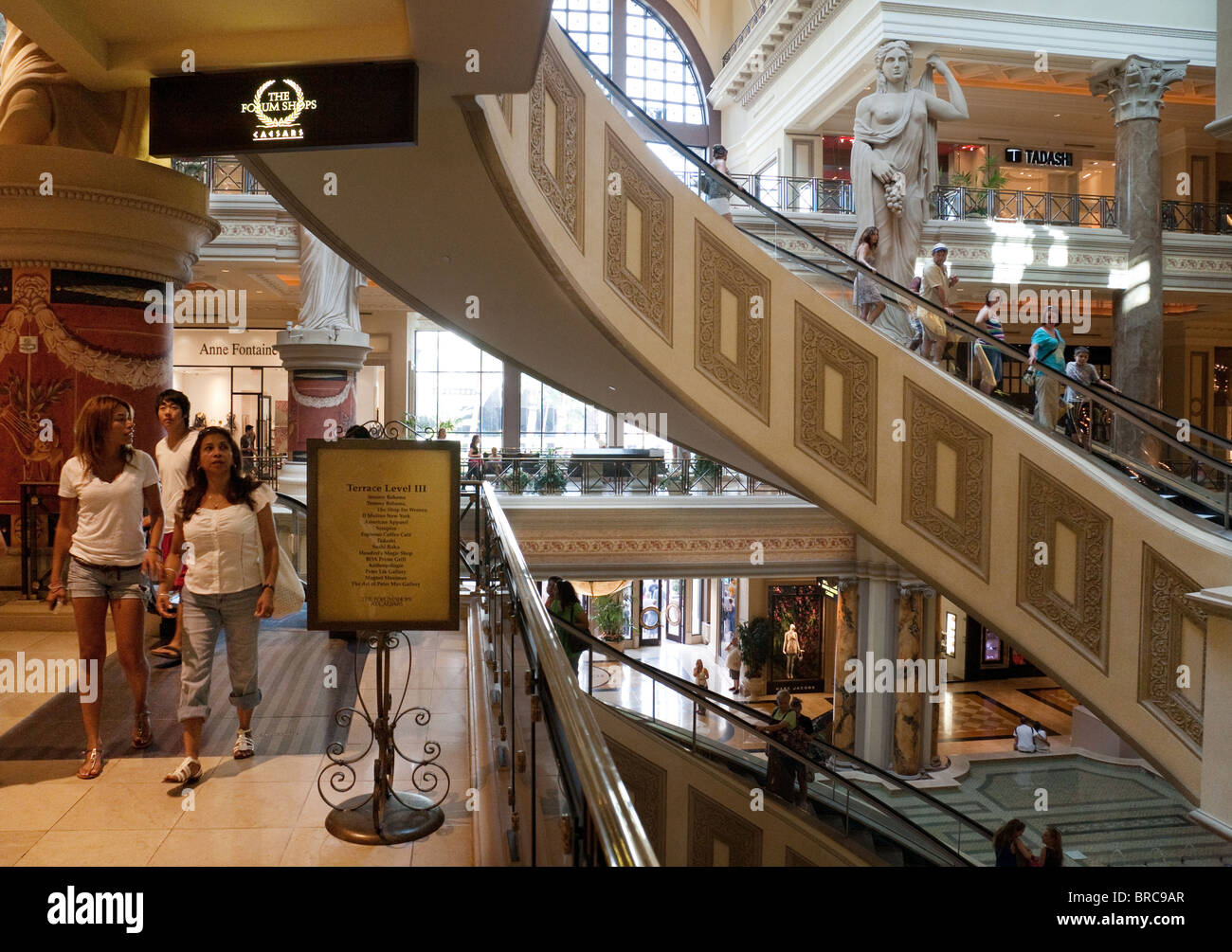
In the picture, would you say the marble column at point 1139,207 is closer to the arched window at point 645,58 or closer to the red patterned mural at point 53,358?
the arched window at point 645,58

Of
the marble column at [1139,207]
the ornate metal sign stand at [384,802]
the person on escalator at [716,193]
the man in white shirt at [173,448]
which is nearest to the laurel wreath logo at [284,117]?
the man in white shirt at [173,448]

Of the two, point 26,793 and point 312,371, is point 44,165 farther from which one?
point 312,371

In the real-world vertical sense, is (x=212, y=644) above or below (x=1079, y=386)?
below

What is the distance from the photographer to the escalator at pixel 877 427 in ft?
21.4

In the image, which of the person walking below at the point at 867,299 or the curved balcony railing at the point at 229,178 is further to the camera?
the curved balcony railing at the point at 229,178

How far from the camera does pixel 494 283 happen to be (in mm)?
7066

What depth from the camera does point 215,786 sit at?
3527 mm

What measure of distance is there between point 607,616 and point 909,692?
30.5 feet

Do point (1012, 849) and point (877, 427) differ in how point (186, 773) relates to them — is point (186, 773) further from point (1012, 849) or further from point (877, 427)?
point (1012, 849)

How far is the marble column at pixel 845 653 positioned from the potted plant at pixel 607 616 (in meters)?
7.94

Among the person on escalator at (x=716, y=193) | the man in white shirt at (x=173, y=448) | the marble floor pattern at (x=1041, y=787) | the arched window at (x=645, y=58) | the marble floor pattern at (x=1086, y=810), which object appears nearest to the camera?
the man in white shirt at (x=173, y=448)

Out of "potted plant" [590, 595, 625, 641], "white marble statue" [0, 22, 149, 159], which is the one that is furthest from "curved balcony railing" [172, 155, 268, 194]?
"potted plant" [590, 595, 625, 641]

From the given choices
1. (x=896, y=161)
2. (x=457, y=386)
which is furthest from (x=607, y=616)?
(x=896, y=161)
